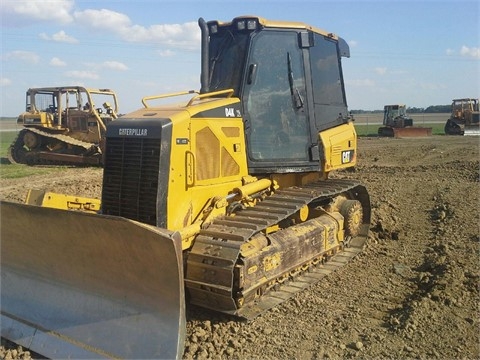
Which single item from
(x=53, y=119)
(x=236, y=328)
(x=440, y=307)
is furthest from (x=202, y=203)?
(x=53, y=119)

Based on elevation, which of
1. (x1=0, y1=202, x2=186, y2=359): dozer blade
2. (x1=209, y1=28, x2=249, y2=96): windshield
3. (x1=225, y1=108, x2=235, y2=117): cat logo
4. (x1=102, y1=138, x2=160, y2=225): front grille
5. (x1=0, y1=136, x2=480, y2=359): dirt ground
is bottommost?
(x1=0, y1=136, x2=480, y2=359): dirt ground

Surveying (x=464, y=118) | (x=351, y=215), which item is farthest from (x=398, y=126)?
(x=351, y=215)

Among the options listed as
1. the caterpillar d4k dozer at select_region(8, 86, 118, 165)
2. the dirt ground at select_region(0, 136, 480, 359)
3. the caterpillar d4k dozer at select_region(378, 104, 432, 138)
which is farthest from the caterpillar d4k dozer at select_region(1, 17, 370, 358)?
the caterpillar d4k dozer at select_region(378, 104, 432, 138)

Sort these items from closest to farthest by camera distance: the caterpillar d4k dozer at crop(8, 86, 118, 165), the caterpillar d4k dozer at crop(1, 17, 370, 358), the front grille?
the caterpillar d4k dozer at crop(1, 17, 370, 358)
the front grille
the caterpillar d4k dozer at crop(8, 86, 118, 165)

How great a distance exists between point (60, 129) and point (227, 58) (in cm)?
1471

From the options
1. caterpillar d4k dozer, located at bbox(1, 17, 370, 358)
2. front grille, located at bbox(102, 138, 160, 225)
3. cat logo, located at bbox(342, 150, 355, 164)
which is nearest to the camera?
caterpillar d4k dozer, located at bbox(1, 17, 370, 358)

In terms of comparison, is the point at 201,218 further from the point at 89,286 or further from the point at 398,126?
the point at 398,126

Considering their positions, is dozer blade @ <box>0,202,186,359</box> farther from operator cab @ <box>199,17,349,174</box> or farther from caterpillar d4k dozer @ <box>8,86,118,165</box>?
caterpillar d4k dozer @ <box>8,86,118,165</box>

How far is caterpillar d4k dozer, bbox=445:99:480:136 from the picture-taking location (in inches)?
1282

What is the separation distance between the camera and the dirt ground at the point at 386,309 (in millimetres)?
4090

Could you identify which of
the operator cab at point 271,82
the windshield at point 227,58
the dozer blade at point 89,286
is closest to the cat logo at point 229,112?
the operator cab at point 271,82

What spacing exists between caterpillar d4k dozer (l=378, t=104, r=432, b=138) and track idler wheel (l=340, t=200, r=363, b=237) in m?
28.2

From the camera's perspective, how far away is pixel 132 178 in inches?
188

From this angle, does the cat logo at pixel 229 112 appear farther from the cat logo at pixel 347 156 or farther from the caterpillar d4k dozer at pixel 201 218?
the cat logo at pixel 347 156
